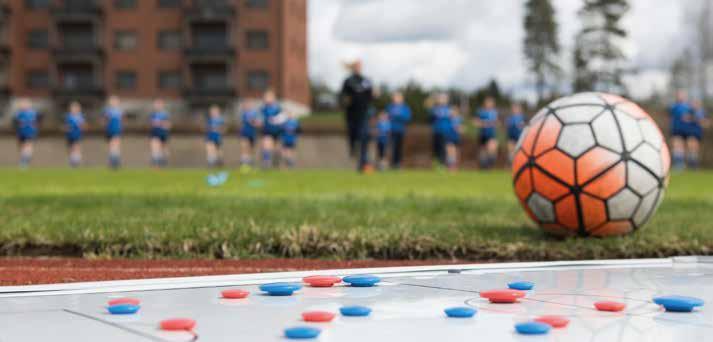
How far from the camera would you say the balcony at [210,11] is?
209 feet

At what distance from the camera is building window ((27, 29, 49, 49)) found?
6606 cm

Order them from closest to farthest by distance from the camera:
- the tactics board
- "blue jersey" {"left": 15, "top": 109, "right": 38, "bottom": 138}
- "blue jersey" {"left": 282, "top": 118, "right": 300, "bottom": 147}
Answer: the tactics board
"blue jersey" {"left": 15, "top": 109, "right": 38, "bottom": 138}
"blue jersey" {"left": 282, "top": 118, "right": 300, "bottom": 147}

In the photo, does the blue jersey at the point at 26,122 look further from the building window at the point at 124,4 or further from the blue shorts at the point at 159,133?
the building window at the point at 124,4

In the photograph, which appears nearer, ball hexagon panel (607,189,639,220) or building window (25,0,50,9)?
ball hexagon panel (607,189,639,220)

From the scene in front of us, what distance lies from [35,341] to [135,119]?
6472 centimetres

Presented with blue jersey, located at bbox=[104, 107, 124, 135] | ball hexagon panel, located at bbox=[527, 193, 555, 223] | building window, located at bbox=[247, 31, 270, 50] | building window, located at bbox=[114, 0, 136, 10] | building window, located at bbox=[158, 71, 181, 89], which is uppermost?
building window, located at bbox=[114, 0, 136, 10]

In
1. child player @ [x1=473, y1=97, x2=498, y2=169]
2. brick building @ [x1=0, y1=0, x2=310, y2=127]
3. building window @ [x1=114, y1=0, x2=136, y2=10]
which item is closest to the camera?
child player @ [x1=473, y1=97, x2=498, y2=169]

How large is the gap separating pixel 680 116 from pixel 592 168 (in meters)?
22.8

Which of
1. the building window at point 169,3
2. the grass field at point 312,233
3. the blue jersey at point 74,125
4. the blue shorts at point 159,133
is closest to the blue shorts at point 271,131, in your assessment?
the blue shorts at point 159,133

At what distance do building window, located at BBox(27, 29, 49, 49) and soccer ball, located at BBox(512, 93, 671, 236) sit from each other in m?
64.6

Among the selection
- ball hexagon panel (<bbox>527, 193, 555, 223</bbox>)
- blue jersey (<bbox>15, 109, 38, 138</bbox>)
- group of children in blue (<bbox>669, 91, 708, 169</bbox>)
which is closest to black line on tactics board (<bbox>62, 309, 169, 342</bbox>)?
ball hexagon panel (<bbox>527, 193, 555, 223</bbox>)

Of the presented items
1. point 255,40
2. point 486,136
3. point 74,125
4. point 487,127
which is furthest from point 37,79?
point 487,127

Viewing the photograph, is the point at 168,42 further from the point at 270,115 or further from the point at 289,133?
the point at 270,115

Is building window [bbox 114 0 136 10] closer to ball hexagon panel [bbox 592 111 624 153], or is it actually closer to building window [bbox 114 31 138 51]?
building window [bbox 114 31 138 51]
